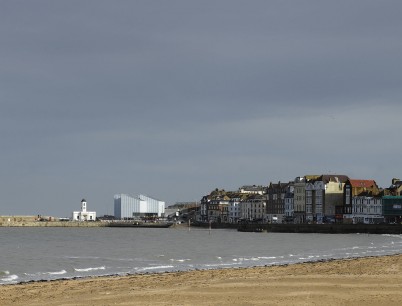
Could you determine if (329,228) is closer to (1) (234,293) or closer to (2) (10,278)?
(2) (10,278)

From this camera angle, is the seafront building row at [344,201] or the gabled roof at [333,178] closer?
the seafront building row at [344,201]

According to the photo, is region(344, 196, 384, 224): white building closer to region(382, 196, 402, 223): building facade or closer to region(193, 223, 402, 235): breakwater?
region(382, 196, 402, 223): building facade

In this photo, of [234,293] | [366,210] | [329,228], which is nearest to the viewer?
[234,293]

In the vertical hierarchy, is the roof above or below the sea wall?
above

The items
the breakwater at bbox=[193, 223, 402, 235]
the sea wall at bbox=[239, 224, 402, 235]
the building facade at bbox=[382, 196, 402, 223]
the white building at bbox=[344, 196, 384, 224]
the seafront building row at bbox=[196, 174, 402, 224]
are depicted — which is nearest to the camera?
the sea wall at bbox=[239, 224, 402, 235]

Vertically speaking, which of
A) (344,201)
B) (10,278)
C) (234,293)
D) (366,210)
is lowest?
→ (10,278)

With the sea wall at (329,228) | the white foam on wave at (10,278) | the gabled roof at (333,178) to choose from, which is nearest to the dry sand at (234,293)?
the white foam on wave at (10,278)

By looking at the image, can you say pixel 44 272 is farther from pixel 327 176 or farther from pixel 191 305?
pixel 327 176

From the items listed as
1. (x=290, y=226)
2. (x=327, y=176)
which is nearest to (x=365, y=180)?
(x=327, y=176)

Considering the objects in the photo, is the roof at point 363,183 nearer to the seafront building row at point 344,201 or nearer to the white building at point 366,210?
the seafront building row at point 344,201

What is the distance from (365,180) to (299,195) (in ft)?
66.2

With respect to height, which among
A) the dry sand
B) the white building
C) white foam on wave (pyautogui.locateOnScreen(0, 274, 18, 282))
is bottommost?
white foam on wave (pyautogui.locateOnScreen(0, 274, 18, 282))

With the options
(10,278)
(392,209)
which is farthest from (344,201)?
(10,278)

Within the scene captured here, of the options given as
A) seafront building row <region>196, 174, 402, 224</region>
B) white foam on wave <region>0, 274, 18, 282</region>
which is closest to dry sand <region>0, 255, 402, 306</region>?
white foam on wave <region>0, 274, 18, 282</region>
